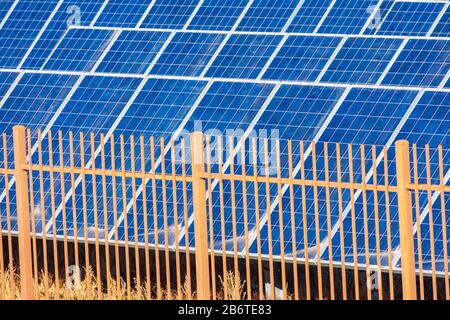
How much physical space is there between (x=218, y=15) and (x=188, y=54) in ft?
3.78

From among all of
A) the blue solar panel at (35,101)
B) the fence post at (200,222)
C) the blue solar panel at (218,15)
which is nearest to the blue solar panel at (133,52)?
the blue solar panel at (218,15)

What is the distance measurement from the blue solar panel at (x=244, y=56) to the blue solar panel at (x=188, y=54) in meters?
0.21

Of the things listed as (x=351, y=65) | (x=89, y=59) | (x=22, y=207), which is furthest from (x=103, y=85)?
(x=22, y=207)

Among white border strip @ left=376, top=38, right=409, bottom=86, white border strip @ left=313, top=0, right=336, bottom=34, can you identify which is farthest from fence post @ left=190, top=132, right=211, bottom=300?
white border strip @ left=313, top=0, right=336, bottom=34

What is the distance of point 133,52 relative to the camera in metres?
25.3

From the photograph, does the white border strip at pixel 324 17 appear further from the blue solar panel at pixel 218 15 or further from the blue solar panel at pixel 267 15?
the blue solar panel at pixel 218 15

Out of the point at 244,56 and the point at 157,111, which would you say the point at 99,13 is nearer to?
the point at 244,56

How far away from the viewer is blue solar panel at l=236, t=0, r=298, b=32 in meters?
25.3

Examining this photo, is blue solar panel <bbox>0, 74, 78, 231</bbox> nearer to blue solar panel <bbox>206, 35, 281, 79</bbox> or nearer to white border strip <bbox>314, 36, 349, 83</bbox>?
blue solar panel <bbox>206, 35, 281, 79</bbox>

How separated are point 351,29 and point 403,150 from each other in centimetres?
1045

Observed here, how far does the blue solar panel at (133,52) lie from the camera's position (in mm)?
24875

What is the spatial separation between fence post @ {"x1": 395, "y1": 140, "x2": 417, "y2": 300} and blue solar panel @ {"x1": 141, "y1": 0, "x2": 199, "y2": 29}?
11634 millimetres
